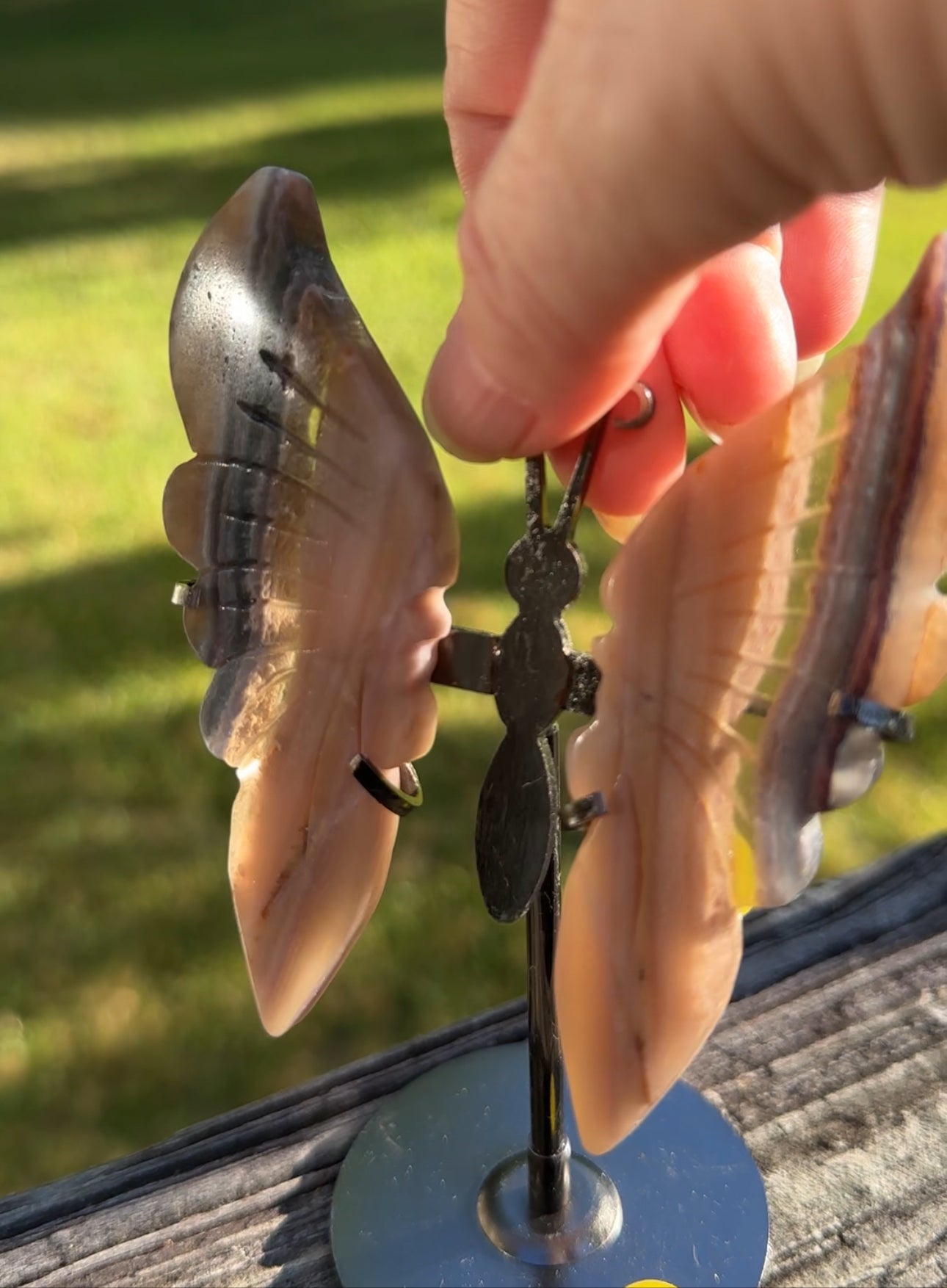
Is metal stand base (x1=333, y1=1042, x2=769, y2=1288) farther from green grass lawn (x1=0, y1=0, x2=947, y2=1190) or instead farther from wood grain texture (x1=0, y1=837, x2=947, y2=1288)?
green grass lawn (x1=0, y1=0, x2=947, y2=1190)

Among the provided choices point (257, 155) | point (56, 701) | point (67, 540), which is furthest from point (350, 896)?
point (257, 155)

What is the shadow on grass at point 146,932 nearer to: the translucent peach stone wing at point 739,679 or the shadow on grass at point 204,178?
the translucent peach stone wing at point 739,679

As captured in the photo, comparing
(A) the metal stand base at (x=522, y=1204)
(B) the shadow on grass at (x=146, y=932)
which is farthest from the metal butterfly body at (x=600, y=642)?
(B) the shadow on grass at (x=146, y=932)

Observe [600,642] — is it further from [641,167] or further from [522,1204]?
[522,1204]

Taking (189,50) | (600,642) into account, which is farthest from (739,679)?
(189,50)

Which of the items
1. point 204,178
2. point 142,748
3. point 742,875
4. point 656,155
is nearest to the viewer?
point 656,155

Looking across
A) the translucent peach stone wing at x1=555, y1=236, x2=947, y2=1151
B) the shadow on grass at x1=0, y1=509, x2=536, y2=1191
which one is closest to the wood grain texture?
the translucent peach stone wing at x1=555, y1=236, x2=947, y2=1151
